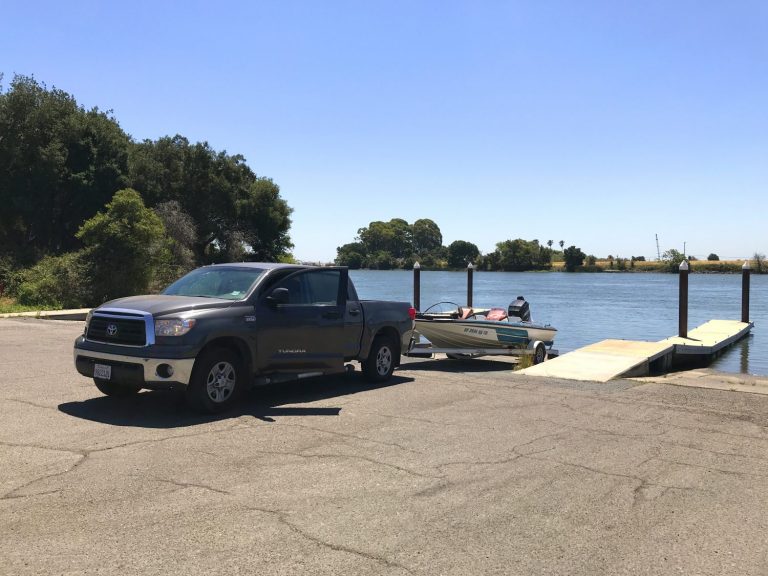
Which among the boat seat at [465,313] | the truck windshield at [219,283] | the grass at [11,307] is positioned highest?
the truck windshield at [219,283]

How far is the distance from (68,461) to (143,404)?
2.70m

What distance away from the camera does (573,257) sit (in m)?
156

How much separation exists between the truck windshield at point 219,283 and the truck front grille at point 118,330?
3.72 feet

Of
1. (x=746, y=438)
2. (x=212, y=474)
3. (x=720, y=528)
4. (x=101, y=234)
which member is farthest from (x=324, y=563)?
(x=101, y=234)

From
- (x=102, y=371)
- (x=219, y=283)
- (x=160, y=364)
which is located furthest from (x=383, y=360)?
(x=102, y=371)

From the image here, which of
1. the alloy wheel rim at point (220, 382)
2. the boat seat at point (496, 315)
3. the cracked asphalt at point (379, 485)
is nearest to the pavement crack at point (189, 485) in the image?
the cracked asphalt at point (379, 485)

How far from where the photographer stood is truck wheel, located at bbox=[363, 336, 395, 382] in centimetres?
1080

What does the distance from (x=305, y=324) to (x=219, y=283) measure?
4.19 feet

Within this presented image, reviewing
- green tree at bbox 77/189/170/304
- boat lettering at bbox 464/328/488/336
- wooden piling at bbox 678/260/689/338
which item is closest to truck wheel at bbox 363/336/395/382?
boat lettering at bbox 464/328/488/336

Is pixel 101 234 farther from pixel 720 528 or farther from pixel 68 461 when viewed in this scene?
pixel 720 528

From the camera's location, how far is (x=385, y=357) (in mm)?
11109

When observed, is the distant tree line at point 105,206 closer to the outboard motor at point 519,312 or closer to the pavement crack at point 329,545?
the outboard motor at point 519,312

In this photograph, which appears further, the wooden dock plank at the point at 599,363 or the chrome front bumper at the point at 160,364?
the wooden dock plank at the point at 599,363

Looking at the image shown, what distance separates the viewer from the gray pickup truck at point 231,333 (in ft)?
25.6
